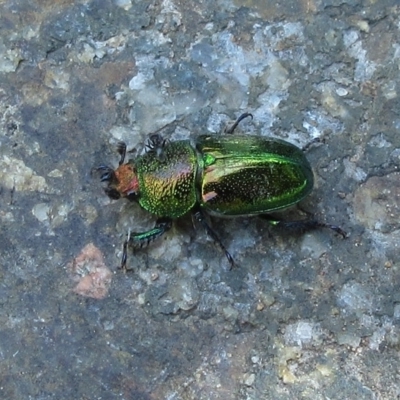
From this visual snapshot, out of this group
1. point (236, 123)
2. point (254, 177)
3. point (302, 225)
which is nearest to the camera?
point (254, 177)

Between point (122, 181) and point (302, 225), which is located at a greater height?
point (122, 181)

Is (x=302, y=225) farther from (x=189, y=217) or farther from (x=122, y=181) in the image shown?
(x=122, y=181)

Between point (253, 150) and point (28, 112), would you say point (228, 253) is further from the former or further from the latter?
point (28, 112)

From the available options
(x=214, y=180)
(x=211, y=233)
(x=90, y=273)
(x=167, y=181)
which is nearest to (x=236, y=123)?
(x=214, y=180)

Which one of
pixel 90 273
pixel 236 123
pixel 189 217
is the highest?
pixel 236 123

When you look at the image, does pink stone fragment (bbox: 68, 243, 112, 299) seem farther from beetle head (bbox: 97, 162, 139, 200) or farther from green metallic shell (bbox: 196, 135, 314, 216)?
green metallic shell (bbox: 196, 135, 314, 216)

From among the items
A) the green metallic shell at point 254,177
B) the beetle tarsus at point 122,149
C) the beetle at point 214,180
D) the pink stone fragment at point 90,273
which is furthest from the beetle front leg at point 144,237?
the beetle tarsus at point 122,149

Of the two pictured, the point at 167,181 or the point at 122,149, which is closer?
the point at 167,181

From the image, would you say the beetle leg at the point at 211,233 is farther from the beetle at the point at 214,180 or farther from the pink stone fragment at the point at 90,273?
the pink stone fragment at the point at 90,273

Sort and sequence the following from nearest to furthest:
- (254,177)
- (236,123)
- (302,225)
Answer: (254,177)
(302,225)
(236,123)
